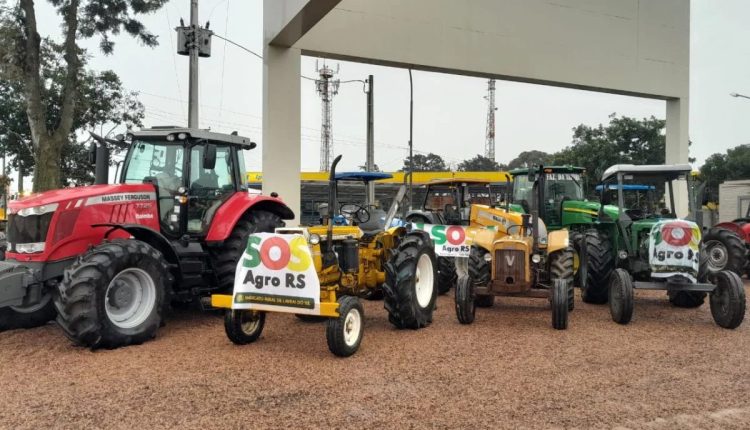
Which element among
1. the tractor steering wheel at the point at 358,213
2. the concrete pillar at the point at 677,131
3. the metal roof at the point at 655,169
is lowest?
the tractor steering wheel at the point at 358,213

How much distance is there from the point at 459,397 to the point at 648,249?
4.74 metres

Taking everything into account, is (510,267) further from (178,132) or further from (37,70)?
(37,70)

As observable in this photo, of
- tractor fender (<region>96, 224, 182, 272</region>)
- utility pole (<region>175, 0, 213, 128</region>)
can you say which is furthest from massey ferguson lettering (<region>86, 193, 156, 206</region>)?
utility pole (<region>175, 0, 213, 128</region>)

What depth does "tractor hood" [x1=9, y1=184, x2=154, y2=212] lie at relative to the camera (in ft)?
20.2

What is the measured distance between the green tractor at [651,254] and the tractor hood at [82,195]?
6114mm

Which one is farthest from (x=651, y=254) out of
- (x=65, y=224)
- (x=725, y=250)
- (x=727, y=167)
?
(x=727, y=167)

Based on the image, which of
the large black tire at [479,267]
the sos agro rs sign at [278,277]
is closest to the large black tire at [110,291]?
the sos agro rs sign at [278,277]

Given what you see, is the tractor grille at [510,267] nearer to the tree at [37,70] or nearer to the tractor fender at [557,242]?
the tractor fender at [557,242]

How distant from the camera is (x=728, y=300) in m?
7.25

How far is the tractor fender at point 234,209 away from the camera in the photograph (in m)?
7.29

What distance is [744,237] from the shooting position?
12281mm

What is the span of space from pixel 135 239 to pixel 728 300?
7.07m

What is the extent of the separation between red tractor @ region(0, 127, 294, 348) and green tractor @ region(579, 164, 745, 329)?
4737 millimetres

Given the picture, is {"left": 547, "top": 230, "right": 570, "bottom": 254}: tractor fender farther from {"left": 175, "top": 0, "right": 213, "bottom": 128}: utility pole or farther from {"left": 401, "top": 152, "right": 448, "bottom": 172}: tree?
{"left": 401, "top": 152, "right": 448, "bottom": 172}: tree
